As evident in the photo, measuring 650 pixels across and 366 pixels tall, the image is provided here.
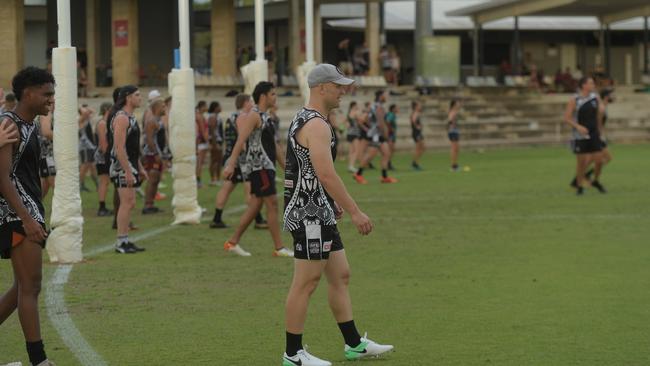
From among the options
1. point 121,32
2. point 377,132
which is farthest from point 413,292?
point 121,32

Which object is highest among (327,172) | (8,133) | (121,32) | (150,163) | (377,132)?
(121,32)

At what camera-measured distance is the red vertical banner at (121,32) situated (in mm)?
43500

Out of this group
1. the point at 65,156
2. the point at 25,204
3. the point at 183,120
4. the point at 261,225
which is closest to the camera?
the point at 25,204

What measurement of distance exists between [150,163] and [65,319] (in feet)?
34.7

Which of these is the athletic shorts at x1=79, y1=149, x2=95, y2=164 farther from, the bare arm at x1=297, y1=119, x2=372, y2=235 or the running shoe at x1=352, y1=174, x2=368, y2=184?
the bare arm at x1=297, y1=119, x2=372, y2=235

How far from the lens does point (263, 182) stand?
1520cm

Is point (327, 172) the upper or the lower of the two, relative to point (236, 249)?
upper

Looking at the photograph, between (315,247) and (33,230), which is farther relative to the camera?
(315,247)

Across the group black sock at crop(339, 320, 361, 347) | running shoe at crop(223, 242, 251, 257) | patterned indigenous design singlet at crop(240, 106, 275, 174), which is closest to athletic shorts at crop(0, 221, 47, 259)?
black sock at crop(339, 320, 361, 347)

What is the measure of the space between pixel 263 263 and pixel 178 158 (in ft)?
19.0

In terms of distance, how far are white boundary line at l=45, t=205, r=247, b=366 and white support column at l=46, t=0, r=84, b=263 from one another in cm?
28

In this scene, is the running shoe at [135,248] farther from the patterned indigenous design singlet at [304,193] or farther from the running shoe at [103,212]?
the patterned indigenous design singlet at [304,193]

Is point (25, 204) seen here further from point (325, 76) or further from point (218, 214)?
point (218, 214)

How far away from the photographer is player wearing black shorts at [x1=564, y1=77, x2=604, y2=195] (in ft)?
75.1
